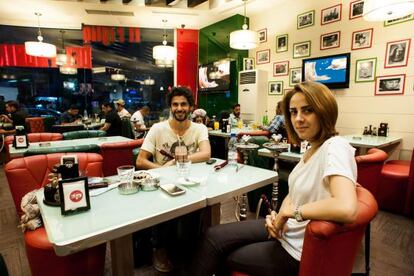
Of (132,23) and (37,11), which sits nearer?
(37,11)

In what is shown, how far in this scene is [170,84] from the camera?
714 cm

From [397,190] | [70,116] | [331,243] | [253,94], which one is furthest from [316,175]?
[70,116]

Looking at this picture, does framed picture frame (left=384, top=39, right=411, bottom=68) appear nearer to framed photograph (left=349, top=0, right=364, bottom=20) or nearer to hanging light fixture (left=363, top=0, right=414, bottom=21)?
framed photograph (left=349, top=0, right=364, bottom=20)

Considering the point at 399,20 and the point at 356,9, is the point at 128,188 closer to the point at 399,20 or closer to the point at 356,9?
the point at 399,20

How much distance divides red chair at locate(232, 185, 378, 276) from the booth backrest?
1600 millimetres

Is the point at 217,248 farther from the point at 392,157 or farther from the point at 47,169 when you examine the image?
Answer: the point at 392,157

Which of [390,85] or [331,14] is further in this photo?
[331,14]

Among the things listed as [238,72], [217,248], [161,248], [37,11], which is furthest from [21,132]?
[238,72]

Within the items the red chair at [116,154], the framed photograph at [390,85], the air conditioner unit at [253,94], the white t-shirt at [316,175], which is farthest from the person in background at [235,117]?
the white t-shirt at [316,175]

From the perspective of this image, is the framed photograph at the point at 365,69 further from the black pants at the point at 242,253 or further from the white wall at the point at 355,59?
the black pants at the point at 242,253

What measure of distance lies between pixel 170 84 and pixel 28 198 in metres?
6.02

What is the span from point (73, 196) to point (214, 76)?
18.4 feet

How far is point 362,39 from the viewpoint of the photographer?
13.3 feet

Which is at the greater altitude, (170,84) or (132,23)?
(132,23)
